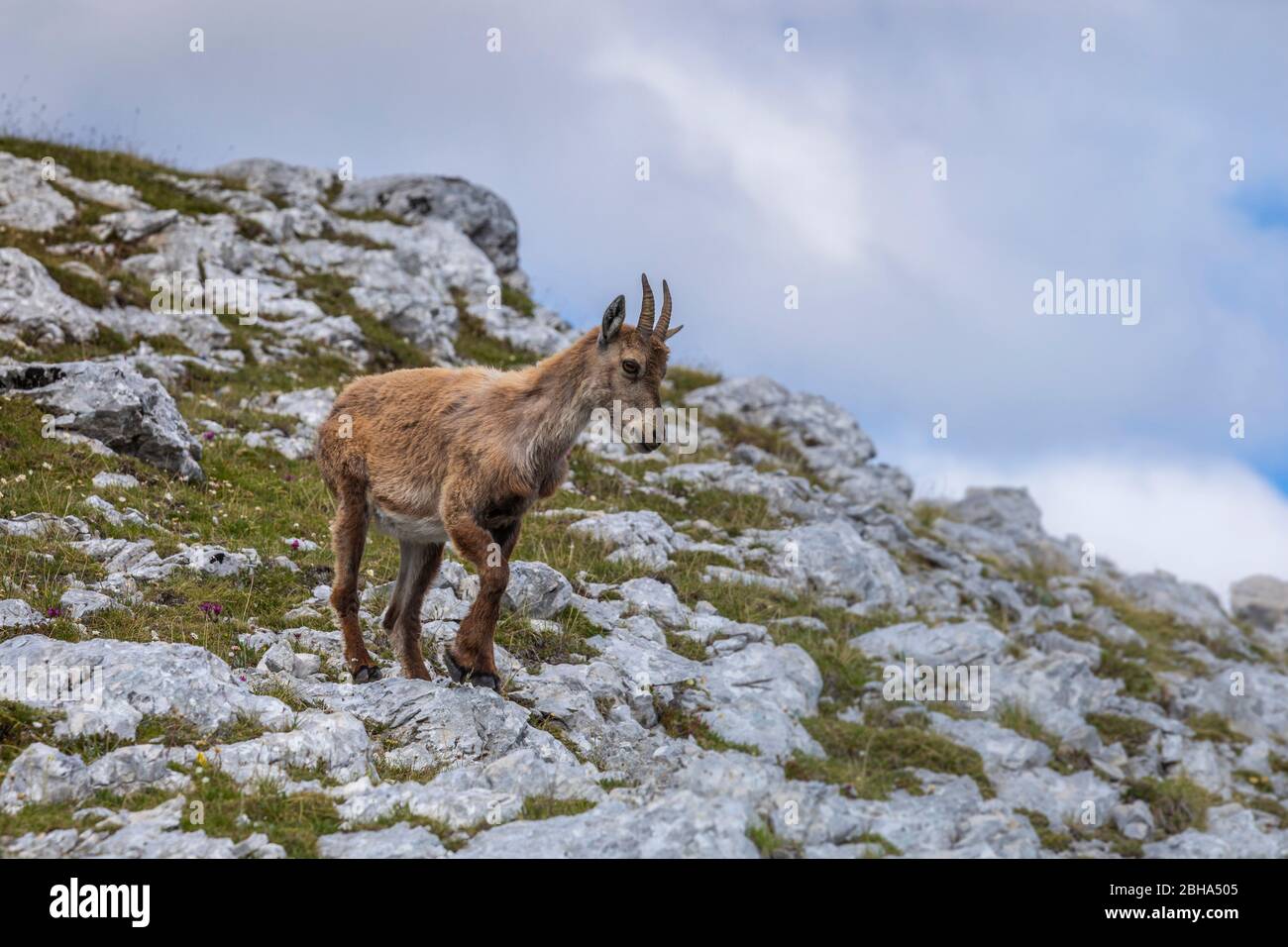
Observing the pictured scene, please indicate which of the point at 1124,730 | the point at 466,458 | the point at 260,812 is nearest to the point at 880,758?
the point at 466,458

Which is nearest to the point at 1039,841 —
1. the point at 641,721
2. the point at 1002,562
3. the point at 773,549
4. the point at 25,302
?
the point at 641,721

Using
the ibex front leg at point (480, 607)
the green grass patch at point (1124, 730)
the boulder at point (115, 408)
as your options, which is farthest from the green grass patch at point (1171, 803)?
the boulder at point (115, 408)

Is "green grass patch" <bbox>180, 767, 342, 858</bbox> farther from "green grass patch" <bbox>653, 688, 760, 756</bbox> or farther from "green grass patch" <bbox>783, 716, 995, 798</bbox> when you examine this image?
"green grass patch" <bbox>783, 716, 995, 798</bbox>

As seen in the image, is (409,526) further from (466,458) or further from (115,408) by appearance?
(115,408)

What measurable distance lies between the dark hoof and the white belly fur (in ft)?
4.49

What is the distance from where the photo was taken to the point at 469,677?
1161 cm

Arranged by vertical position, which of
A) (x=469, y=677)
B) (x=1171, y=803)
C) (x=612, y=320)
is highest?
(x=612, y=320)

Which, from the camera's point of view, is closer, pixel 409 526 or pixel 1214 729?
pixel 409 526

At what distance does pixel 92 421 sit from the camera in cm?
1811

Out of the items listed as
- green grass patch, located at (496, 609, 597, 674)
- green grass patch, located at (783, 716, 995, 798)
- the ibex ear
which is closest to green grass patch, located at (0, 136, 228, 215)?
green grass patch, located at (496, 609, 597, 674)

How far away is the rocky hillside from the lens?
953 cm

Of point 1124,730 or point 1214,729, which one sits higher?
point 1124,730

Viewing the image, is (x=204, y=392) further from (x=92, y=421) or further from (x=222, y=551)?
(x=222, y=551)

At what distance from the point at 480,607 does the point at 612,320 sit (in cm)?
323
